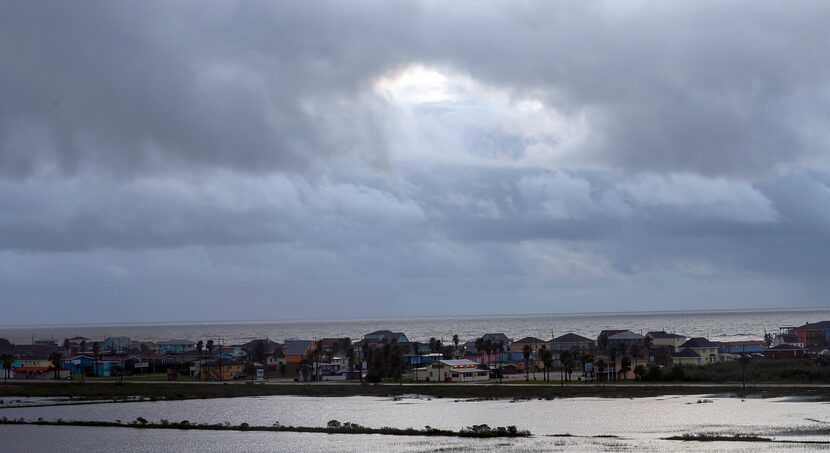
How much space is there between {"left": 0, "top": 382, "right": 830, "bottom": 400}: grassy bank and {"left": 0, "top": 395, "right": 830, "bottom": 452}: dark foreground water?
168 inches

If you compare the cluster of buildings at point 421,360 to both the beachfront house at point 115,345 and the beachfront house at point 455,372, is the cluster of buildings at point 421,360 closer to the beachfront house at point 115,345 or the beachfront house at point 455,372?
the beachfront house at point 455,372

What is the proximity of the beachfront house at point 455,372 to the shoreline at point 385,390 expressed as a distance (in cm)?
721

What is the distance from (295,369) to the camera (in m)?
132

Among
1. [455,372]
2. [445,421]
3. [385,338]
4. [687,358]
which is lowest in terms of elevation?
[445,421]

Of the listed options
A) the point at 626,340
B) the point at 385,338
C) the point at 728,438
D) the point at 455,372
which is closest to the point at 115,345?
the point at 385,338

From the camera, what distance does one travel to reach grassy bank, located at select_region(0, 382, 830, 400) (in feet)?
292

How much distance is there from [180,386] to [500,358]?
5189cm

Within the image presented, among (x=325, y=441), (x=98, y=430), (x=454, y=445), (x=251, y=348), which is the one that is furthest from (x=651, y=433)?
(x=251, y=348)

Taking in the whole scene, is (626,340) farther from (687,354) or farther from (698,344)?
(687,354)

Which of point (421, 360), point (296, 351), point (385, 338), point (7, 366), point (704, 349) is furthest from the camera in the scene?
point (385, 338)

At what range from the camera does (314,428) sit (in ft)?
213

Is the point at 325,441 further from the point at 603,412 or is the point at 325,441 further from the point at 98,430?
the point at 603,412

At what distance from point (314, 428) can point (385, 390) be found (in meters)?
34.2

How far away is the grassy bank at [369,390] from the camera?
3509 inches
